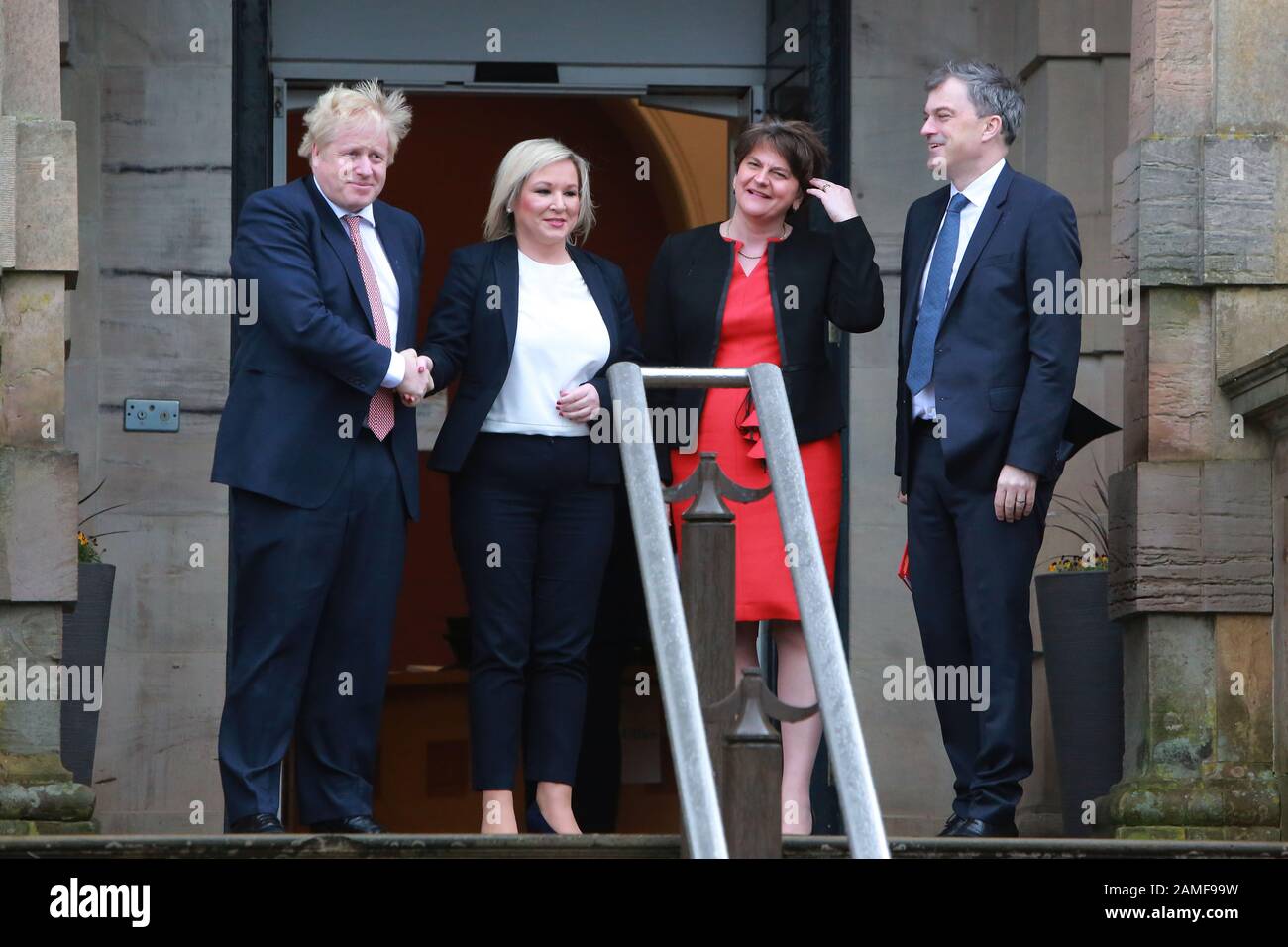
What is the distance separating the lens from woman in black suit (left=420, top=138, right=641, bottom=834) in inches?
234

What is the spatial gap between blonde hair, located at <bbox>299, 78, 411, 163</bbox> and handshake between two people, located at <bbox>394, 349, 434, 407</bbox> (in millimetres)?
516

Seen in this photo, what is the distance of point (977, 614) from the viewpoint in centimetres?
589

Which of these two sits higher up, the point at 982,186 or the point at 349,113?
the point at 349,113

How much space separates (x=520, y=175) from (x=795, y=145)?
2.42 feet

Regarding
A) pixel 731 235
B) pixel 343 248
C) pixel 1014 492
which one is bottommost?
pixel 1014 492

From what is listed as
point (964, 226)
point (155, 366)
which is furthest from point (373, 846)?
point (155, 366)

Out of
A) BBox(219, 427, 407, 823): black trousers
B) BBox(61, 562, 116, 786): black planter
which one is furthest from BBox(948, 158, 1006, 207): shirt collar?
BBox(61, 562, 116, 786): black planter

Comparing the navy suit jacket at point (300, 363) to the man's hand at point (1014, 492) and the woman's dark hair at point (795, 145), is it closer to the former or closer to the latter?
the woman's dark hair at point (795, 145)

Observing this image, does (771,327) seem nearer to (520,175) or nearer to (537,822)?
(520,175)

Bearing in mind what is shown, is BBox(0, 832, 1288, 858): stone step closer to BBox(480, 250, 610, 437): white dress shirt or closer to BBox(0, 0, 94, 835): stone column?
BBox(0, 0, 94, 835): stone column

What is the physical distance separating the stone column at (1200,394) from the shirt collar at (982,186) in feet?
2.20

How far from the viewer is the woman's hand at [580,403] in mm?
6008

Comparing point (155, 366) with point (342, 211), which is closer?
point (342, 211)
